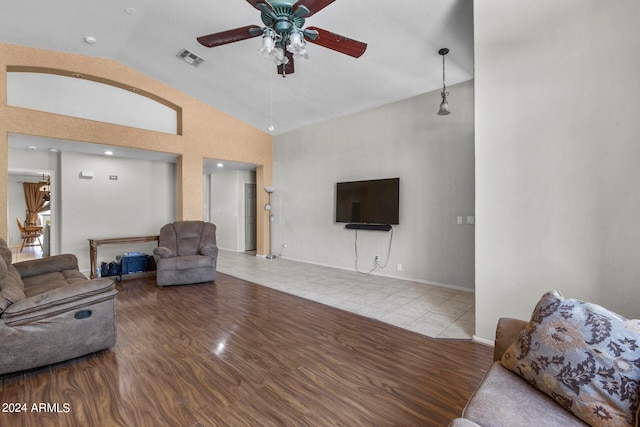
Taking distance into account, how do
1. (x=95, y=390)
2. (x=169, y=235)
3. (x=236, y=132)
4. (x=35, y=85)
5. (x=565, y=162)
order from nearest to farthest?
(x=95, y=390) → (x=565, y=162) → (x=35, y=85) → (x=169, y=235) → (x=236, y=132)

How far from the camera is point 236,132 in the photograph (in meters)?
6.61

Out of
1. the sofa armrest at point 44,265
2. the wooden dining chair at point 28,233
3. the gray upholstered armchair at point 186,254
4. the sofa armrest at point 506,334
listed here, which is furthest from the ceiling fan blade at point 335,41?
the wooden dining chair at point 28,233

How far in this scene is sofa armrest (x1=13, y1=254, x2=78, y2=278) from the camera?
3.30 m

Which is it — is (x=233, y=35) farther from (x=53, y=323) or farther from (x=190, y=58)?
(x=53, y=323)

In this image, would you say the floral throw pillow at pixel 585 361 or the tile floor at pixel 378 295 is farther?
the tile floor at pixel 378 295

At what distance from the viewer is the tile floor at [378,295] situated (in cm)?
312

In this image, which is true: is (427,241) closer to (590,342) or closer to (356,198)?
(356,198)

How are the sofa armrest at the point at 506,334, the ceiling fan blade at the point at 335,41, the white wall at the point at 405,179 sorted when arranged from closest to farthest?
1. the sofa armrest at the point at 506,334
2. the ceiling fan blade at the point at 335,41
3. the white wall at the point at 405,179

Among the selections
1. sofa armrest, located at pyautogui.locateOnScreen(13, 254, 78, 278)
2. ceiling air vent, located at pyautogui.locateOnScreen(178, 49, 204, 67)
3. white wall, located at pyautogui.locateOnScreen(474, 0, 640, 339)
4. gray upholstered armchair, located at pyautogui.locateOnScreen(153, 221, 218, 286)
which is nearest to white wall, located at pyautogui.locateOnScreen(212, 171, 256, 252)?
gray upholstered armchair, located at pyautogui.locateOnScreen(153, 221, 218, 286)

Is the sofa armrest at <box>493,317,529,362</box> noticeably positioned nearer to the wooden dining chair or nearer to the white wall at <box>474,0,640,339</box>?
the white wall at <box>474,0,640,339</box>

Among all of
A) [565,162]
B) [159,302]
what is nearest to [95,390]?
[159,302]

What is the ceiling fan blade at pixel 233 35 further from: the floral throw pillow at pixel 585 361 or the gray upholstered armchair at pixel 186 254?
the gray upholstered armchair at pixel 186 254

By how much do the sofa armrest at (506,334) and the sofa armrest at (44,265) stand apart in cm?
466

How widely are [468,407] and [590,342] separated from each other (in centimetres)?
55
